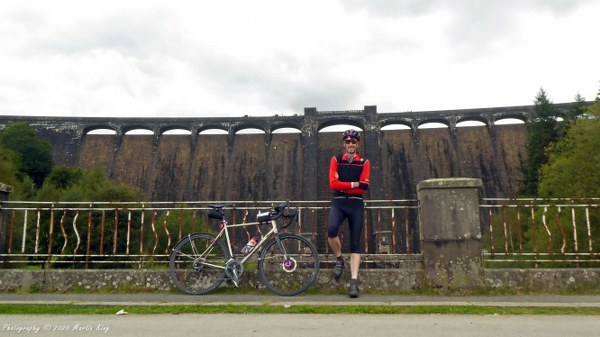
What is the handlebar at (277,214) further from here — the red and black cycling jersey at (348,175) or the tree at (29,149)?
the tree at (29,149)

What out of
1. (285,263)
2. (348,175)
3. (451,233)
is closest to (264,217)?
(285,263)

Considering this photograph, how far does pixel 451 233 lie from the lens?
6102 mm

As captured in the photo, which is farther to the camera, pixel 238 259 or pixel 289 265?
pixel 238 259

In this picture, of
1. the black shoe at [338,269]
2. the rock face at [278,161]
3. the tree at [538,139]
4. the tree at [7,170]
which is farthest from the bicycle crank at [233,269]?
the tree at [7,170]

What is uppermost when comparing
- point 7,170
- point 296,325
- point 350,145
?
point 7,170

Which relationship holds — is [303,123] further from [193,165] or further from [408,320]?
[408,320]

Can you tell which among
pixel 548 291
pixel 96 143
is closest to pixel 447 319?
pixel 548 291

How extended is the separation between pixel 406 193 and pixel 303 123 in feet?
34.6

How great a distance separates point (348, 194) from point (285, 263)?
1.23 meters

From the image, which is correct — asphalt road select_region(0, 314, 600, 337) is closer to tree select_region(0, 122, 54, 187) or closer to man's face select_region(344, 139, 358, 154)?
man's face select_region(344, 139, 358, 154)

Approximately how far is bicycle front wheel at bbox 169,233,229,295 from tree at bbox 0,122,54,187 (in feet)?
123

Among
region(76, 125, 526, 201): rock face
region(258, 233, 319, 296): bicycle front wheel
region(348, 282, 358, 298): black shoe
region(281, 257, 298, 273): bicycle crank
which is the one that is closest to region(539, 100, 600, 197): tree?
region(76, 125, 526, 201): rock face

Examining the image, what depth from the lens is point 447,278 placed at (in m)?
5.96

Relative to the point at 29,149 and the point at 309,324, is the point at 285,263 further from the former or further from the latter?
the point at 29,149
